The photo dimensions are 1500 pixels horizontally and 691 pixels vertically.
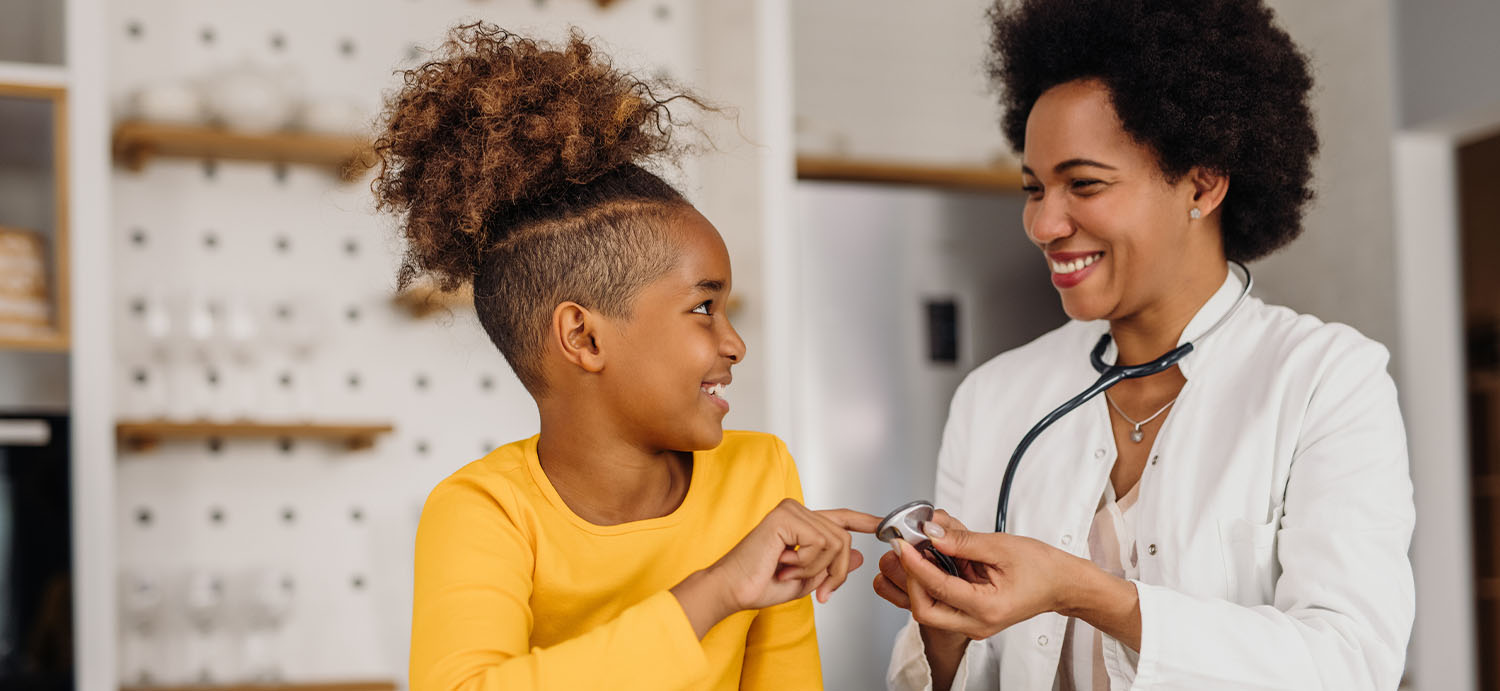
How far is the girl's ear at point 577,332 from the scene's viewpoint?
133 cm

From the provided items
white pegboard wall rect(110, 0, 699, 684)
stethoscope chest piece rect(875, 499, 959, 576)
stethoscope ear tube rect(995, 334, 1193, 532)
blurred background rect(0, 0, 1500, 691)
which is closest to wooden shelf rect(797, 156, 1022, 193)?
blurred background rect(0, 0, 1500, 691)

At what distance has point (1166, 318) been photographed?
1596mm

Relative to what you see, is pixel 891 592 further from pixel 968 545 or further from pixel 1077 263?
pixel 1077 263

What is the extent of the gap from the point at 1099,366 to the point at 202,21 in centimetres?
237

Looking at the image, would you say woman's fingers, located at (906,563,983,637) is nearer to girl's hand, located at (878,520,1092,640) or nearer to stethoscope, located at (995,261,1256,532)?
girl's hand, located at (878,520,1092,640)

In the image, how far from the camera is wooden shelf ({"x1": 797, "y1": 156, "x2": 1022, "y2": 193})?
11.5ft

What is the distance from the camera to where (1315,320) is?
1.50 meters

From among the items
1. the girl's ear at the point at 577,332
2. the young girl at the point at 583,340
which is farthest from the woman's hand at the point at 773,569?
the girl's ear at the point at 577,332

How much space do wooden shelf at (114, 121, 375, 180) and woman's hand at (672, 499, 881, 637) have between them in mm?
1922

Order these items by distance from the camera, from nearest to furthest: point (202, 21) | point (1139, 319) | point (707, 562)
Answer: point (707, 562)
point (1139, 319)
point (202, 21)

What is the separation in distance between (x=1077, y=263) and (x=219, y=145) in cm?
211

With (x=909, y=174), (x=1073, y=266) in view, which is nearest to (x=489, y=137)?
(x=1073, y=266)

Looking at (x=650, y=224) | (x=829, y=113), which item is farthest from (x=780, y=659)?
(x=829, y=113)

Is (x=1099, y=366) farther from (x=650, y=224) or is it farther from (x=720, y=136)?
(x=720, y=136)
